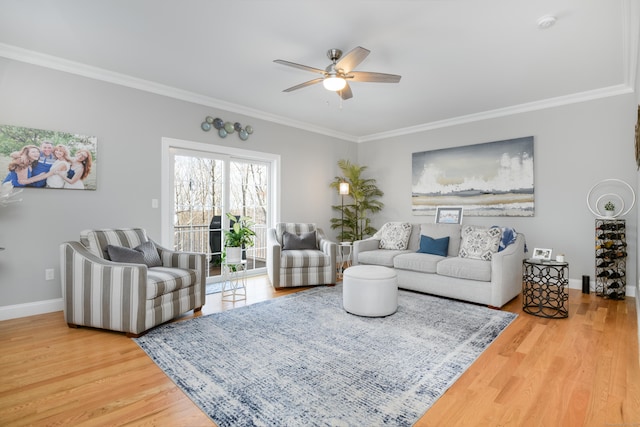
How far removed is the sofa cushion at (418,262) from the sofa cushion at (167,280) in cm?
256

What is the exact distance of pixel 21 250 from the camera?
329 cm

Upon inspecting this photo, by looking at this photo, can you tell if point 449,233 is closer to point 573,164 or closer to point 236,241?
point 573,164

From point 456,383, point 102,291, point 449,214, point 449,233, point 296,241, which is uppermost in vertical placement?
point 449,214

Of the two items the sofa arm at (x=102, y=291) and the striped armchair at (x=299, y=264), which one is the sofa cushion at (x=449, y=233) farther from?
the sofa arm at (x=102, y=291)

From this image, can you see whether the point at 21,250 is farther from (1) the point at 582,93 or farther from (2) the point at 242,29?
(1) the point at 582,93

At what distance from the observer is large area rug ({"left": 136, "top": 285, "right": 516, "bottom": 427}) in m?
1.83

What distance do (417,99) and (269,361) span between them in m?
3.90

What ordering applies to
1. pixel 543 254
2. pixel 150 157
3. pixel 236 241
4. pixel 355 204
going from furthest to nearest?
pixel 355 204 < pixel 150 157 < pixel 236 241 < pixel 543 254

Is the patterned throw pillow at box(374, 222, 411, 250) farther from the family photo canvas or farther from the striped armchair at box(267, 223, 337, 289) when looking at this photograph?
the family photo canvas

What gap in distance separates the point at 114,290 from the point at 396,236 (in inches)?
145

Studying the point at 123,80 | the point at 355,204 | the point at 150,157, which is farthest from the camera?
the point at 355,204

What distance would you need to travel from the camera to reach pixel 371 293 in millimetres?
3289

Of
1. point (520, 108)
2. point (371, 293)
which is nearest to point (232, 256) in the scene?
point (371, 293)

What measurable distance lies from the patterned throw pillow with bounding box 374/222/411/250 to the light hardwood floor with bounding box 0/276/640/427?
2.04m
